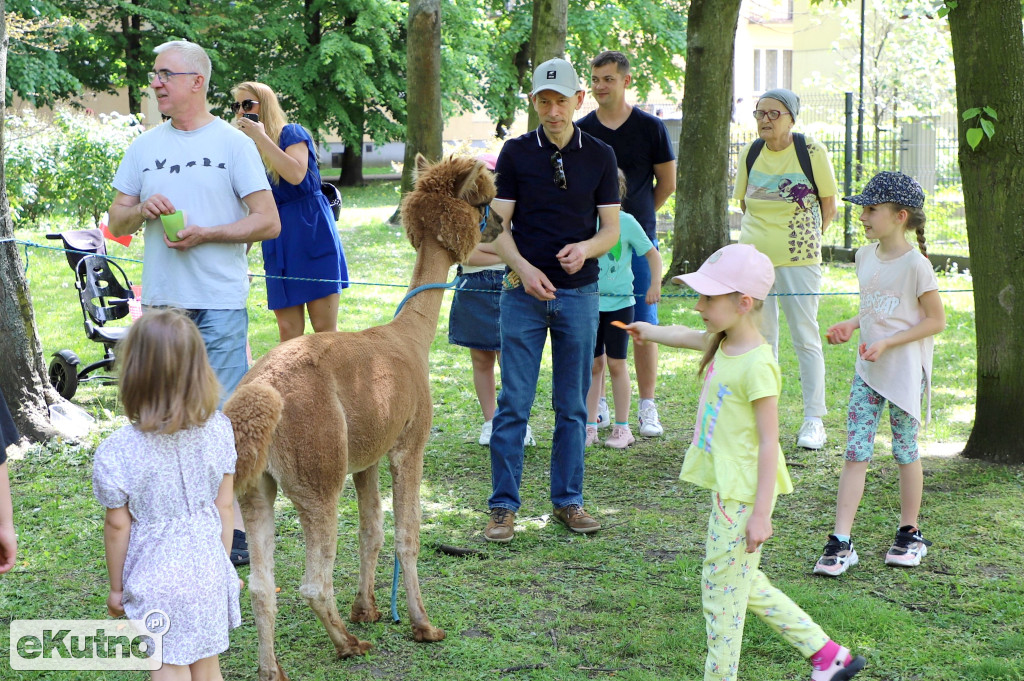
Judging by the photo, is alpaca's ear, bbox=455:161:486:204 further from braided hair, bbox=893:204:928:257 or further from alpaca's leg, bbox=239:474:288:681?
braided hair, bbox=893:204:928:257

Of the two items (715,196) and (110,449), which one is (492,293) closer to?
(110,449)

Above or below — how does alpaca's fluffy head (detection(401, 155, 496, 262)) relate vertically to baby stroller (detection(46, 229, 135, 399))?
above

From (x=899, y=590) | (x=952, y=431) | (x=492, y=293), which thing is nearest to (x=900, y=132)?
(x=952, y=431)

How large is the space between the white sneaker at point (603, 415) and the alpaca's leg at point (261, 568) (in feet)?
12.8

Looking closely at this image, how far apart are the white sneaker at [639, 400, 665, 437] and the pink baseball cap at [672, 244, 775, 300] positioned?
361 cm

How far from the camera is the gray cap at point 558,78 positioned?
4777mm

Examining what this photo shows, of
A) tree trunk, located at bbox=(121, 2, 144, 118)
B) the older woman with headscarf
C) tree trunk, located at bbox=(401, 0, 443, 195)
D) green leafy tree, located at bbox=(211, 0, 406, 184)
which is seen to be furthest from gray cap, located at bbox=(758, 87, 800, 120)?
tree trunk, located at bbox=(121, 2, 144, 118)

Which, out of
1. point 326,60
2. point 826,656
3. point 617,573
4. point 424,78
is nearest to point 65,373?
point 617,573

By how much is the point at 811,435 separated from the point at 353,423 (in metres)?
3.91

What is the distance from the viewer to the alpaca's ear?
418 cm

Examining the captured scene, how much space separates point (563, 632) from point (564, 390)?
1.38 metres

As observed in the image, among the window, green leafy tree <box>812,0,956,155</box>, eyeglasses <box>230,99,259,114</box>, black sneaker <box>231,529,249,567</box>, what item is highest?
the window

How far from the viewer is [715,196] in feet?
39.7

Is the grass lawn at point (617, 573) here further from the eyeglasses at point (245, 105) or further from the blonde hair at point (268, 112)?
the eyeglasses at point (245, 105)
